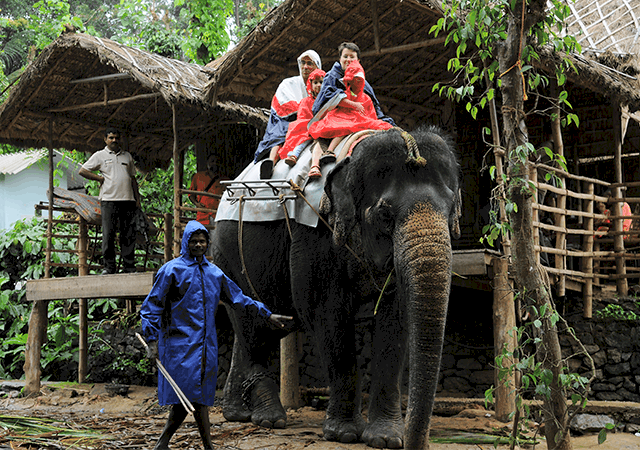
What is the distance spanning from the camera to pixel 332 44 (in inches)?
309

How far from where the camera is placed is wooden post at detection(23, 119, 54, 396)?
28.5 feet

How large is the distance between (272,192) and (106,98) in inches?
145

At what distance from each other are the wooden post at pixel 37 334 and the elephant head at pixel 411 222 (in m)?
5.16

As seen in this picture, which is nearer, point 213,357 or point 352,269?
point 213,357

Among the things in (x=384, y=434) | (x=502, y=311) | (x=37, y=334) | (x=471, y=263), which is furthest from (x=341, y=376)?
(x=37, y=334)

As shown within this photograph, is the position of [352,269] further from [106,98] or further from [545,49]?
[106,98]

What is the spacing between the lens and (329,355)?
5016 mm

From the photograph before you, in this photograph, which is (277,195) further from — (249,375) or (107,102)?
(107,102)

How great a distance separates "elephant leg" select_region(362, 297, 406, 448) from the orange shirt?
4.11 meters

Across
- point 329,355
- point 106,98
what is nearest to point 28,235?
point 106,98

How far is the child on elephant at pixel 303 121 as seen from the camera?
225 inches

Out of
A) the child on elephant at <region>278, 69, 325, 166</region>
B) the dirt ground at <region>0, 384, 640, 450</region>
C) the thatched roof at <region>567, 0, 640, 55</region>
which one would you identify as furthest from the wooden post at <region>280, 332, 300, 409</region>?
the thatched roof at <region>567, 0, 640, 55</region>

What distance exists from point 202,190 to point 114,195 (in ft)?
4.44

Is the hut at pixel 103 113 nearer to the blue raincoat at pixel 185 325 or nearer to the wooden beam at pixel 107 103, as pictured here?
the wooden beam at pixel 107 103
